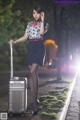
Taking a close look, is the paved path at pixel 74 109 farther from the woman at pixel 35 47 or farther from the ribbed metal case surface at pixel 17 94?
the ribbed metal case surface at pixel 17 94

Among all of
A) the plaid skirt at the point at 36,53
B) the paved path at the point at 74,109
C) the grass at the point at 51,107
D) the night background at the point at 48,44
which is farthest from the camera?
the night background at the point at 48,44

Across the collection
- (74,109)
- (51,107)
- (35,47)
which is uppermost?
(35,47)

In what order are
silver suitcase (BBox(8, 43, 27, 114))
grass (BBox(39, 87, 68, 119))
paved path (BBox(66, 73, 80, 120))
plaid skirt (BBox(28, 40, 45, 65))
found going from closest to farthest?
silver suitcase (BBox(8, 43, 27, 114)), plaid skirt (BBox(28, 40, 45, 65)), grass (BBox(39, 87, 68, 119)), paved path (BBox(66, 73, 80, 120))

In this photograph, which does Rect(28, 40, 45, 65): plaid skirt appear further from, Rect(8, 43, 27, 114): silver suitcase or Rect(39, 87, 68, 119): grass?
Rect(39, 87, 68, 119): grass

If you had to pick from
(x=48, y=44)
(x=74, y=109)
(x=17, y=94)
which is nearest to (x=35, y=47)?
(x=17, y=94)

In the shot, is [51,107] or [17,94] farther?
[51,107]

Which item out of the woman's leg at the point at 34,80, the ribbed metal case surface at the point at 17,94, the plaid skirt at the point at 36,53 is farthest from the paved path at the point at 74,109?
the plaid skirt at the point at 36,53

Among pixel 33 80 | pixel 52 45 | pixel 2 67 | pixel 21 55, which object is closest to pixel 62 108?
pixel 33 80

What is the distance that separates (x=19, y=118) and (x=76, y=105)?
3.38 meters

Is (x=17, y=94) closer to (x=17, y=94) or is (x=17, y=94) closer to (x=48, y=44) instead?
(x=17, y=94)

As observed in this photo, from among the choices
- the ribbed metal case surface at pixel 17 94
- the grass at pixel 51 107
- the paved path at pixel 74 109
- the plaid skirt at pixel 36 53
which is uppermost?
the plaid skirt at pixel 36 53

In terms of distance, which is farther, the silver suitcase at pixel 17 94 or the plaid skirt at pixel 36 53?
the plaid skirt at pixel 36 53

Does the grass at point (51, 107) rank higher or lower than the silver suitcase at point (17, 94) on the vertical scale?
lower

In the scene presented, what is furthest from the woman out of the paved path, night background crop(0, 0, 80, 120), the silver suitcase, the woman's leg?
the paved path
